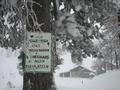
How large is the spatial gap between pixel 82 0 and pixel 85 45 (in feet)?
8.67

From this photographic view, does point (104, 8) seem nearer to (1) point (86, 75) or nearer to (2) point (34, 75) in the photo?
(2) point (34, 75)

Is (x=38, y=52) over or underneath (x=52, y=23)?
underneath

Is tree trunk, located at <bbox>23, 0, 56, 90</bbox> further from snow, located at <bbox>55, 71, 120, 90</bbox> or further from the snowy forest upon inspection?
snow, located at <bbox>55, 71, 120, 90</bbox>

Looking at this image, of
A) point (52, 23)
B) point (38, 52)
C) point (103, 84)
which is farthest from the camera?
point (103, 84)

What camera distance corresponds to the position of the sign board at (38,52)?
425 centimetres

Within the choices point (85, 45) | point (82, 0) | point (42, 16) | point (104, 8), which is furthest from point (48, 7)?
point (85, 45)

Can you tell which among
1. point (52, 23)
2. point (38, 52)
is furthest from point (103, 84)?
point (38, 52)

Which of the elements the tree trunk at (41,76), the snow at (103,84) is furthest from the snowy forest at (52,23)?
the snow at (103,84)

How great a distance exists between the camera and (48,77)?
16.3ft

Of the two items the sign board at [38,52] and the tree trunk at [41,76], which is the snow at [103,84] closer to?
the tree trunk at [41,76]

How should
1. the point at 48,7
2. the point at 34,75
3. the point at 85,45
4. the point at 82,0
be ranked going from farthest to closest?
the point at 85,45 < the point at 82,0 < the point at 48,7 < the point at 34,75

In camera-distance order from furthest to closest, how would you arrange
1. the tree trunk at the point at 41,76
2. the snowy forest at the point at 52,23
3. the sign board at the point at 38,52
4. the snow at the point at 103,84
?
the snow at the point at 103,84, the tree trunk at the point at 41,76, the snowy forest at the point at 52,23, the sign board at the point at 38,52

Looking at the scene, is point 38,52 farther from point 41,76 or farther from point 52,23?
point 52,23

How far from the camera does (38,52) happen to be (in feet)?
14.0
